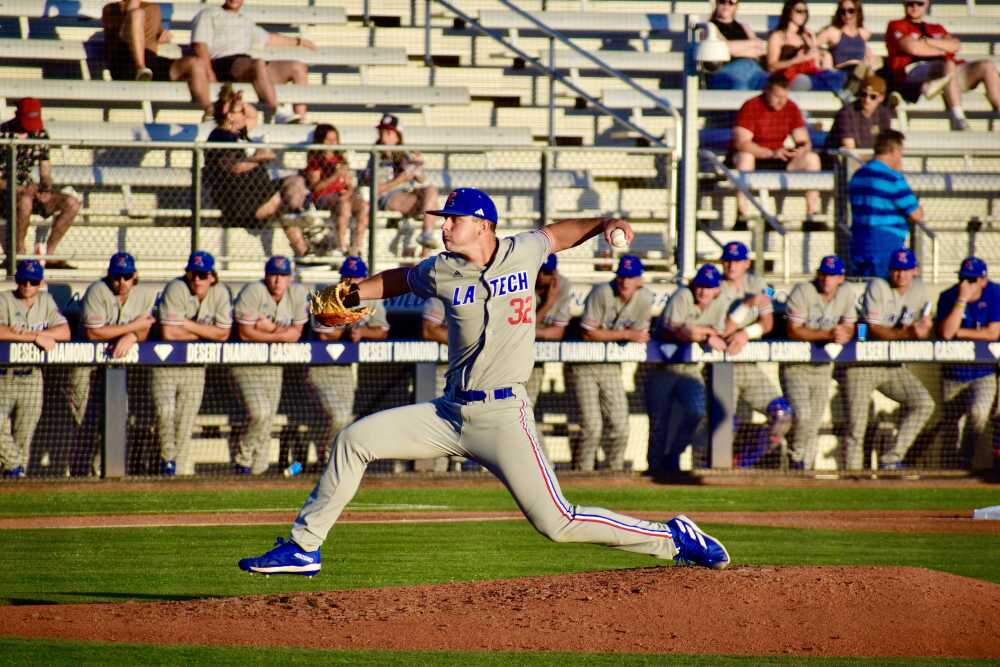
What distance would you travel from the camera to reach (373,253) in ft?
45.8

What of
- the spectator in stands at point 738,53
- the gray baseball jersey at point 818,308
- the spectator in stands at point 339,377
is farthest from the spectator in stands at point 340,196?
the spectator in stands at point 738,53

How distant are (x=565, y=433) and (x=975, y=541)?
4613mm

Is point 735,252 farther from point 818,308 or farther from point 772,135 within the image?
point 772,135

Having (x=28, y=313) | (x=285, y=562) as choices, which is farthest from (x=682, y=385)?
(x=285, y=562)

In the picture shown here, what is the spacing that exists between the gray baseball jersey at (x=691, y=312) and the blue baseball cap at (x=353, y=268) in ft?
9.85

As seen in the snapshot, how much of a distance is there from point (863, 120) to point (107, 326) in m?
9.28

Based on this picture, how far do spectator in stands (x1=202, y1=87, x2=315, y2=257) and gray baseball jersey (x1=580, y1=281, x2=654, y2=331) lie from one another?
288cm

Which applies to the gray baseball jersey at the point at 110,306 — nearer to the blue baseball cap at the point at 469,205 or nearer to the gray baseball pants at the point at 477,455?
the gray baseball pants at the point at 477,455

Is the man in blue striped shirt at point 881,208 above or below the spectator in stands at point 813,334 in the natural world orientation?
above

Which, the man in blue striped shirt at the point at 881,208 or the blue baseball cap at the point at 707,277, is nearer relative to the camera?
the blue baseball cap at the point at 707,277

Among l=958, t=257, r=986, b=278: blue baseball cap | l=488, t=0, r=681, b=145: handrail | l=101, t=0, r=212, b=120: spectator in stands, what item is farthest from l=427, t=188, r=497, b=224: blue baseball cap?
l=101, t=0, r=212, b=120: spectator in stands

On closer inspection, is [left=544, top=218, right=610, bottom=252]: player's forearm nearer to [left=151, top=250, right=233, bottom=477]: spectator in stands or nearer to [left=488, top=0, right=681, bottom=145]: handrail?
[left=151, top=250, right=233, bottom=477]: spectator in stands

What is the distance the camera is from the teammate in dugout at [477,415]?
671cm

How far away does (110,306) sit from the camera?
13102 mm
